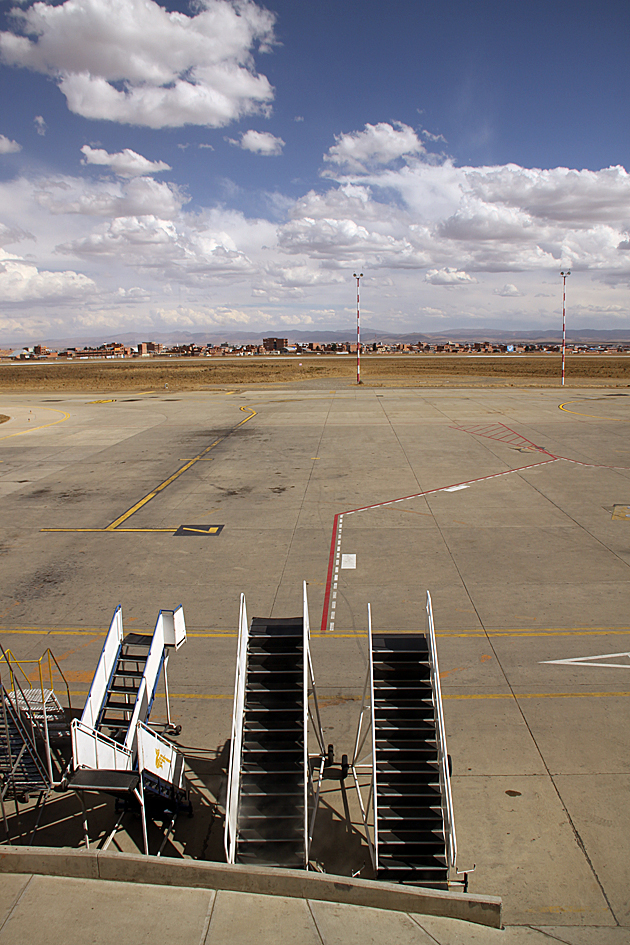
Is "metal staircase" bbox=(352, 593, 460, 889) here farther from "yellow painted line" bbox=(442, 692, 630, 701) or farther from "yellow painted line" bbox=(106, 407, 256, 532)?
"yellow painted line" bbox=(106, 407, 256, 532)

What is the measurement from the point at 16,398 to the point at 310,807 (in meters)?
70.6

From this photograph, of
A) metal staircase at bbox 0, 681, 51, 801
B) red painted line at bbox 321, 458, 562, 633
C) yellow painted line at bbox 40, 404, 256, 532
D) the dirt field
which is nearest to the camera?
metal staircase at bbox 0, 681, 51, 801

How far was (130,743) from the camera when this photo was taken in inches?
321

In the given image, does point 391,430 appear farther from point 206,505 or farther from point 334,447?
point 206,505

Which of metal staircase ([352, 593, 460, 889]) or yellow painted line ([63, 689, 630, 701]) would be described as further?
yellow painted line ([63, 689, 630, 701])

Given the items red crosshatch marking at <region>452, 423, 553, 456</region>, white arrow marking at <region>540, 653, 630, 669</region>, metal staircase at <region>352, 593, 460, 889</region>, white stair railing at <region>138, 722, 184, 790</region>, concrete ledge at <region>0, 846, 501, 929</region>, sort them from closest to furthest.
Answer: concrete ledge at <region>0, 846, 501, 929</region>, metal staircase at <region>352, 593, 460, 889</region>, white stair railing at <region>138, 722, 184, 790</region>, white arrow marking at <region>540, 653, 630, 669</region>, red crosshatch marking at <region>452, 423, 553, 456</region>

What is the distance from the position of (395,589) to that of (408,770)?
7949 millimetres

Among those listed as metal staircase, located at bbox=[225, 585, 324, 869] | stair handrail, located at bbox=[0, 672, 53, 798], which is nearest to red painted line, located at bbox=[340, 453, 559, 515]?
metal staircase, located at bbox=[225, 585, 324, 869]

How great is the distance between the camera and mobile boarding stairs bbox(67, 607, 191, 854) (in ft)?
23.6

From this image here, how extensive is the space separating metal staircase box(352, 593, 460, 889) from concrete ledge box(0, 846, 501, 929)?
31.9 inches

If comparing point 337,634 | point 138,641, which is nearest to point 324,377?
point 337,634

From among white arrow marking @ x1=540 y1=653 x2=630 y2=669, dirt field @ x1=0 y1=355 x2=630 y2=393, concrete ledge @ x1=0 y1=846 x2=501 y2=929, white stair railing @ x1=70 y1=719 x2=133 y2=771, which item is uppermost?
dirt field @ x1=0 y1=355 x2=630 y2=393

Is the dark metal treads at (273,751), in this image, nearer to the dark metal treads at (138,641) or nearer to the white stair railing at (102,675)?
the dark metal treads at (138,641)

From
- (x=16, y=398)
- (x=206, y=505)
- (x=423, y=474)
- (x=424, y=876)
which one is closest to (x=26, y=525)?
(x=206, y=505)
